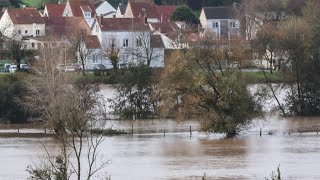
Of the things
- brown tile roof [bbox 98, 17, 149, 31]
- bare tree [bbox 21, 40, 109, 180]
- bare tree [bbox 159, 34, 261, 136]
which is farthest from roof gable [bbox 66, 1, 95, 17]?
bare tree [bbox 159, 34, 261, 136]

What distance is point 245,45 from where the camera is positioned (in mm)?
78750

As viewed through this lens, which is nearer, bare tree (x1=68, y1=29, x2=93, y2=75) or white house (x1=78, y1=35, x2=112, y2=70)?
bare tree (x1=68, y1=29, x2=93, y2=75)

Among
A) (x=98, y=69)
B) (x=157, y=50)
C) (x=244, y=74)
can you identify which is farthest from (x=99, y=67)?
(x=244, y=74)

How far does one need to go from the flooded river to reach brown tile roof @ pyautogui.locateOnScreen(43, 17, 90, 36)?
105ft

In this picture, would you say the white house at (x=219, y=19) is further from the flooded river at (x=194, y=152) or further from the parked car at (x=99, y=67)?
the flooded river at (x=194, y=152)

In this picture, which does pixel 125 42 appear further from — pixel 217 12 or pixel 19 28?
A: pixel 217 12

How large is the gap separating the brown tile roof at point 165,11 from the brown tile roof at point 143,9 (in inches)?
13.8

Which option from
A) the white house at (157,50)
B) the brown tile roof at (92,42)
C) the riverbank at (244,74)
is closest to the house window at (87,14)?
the brown tile roof at (92,42)

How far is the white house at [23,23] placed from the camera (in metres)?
89.2

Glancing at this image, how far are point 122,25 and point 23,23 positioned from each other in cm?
951

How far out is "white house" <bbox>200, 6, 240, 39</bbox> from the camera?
93625mm

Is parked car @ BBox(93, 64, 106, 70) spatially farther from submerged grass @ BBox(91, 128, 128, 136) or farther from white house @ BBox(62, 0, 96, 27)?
submerged grass @ BBox(91, 128, 128, 136)

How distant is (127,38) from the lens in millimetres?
82500

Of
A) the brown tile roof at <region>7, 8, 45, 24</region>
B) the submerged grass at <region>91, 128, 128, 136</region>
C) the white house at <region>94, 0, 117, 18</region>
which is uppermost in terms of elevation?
the white house at <region>94, 0, 117, 18</region>
